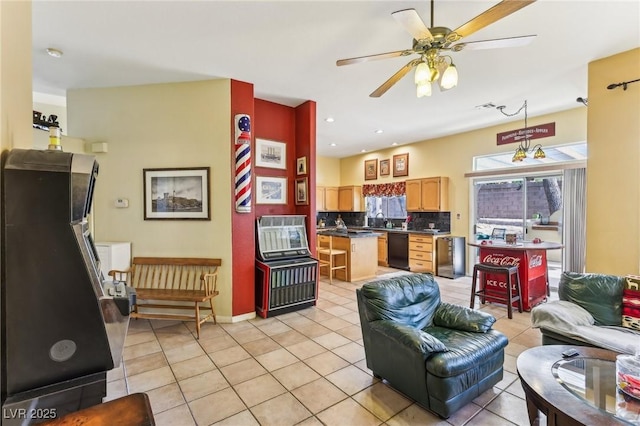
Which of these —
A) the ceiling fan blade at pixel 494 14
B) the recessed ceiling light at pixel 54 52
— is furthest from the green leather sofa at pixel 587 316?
the recessed ceiling light at pixel 54 52

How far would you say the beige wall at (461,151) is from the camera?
4844mm

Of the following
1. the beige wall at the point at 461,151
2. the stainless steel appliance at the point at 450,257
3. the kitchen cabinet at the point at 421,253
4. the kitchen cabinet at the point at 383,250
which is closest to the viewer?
the beige wall at the point at 461,151

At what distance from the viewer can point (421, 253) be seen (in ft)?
21.1

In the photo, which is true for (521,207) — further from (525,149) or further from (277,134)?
(277,134)

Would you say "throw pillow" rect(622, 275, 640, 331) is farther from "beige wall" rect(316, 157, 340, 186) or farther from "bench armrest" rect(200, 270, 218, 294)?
"beige wall" rect(316, 157, 340, 186)

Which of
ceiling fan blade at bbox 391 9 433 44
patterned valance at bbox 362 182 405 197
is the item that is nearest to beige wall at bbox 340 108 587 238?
patterned valance at bbox 362 182 405 197

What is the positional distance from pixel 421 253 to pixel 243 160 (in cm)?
451

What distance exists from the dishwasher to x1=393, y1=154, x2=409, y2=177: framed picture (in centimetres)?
163

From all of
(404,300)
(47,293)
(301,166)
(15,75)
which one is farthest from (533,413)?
(301,166)

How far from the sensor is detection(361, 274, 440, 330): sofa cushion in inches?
93.9

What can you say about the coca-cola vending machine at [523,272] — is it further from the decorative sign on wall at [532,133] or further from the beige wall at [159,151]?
the beige wall at [159,151]

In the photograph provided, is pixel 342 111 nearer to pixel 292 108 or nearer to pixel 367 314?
pixel 292 108

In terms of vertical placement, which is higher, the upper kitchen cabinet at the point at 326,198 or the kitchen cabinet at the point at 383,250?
the upper kitchen cabinet at the point at 326,198

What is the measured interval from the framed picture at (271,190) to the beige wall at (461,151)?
3.95 meters
